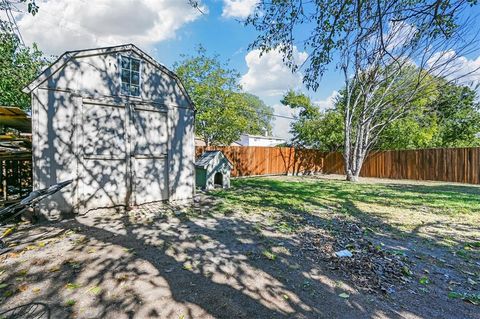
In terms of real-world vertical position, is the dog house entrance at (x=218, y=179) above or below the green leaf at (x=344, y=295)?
above

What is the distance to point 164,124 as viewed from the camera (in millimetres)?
6680

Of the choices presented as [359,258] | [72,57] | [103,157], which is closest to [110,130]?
[103,157]

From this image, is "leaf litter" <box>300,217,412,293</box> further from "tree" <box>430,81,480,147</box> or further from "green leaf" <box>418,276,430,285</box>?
"tree" <box>430,81,480,147</box>

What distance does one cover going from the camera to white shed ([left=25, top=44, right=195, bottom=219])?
16.8ft

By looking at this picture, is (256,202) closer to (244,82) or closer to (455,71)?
(455,71)

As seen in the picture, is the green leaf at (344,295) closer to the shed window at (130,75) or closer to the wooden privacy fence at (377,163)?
the shed window at (130,75)

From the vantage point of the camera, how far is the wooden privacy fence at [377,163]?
42.8ft

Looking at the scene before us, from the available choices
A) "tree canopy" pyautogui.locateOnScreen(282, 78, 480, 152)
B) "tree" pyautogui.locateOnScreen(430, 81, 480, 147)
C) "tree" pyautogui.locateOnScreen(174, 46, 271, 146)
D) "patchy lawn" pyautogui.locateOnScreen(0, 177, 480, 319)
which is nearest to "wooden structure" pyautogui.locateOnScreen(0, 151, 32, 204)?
"patchy lawn" pyautogui.locateOnScreen(0, 177, 480, 319)

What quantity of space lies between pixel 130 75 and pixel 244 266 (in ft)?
17.1

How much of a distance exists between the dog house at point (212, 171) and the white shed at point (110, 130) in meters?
2.25

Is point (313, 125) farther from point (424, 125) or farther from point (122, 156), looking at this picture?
point (122, 156)

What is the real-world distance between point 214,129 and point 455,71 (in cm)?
1485

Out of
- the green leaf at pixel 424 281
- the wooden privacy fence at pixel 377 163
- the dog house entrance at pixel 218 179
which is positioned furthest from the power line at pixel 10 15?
the wooden privacy fence at pixel 377 163

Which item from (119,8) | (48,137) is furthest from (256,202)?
(119,8)
